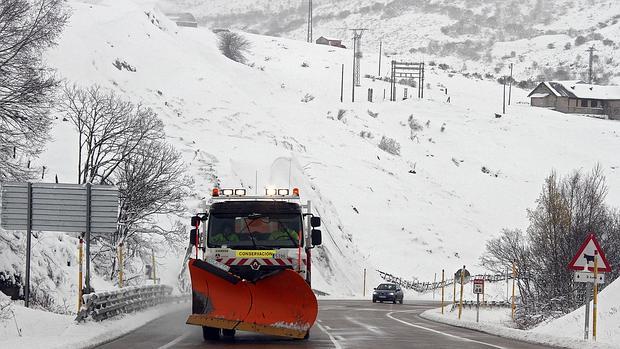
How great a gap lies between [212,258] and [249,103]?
2516 inches

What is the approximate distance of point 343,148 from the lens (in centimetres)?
8300

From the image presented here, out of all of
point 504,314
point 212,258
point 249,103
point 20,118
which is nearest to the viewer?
point 212,258

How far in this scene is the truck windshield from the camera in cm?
2130

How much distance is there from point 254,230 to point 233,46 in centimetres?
11219

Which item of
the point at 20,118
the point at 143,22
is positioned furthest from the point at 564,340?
the point at 143,22

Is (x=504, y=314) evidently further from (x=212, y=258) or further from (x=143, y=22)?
(x=143, y=22)

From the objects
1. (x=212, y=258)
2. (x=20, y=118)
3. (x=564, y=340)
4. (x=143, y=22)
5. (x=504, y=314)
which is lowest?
(x=504, y=314)

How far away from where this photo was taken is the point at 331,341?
21641mm

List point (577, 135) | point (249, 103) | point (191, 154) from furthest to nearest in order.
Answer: point (577, 135)
point (249, 103)
point (191, 154)

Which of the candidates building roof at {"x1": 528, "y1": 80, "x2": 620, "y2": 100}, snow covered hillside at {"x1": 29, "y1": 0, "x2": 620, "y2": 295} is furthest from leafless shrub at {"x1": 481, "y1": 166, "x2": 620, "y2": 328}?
building roof at {"x1": 528, "y1": 80, "x2": 620, "y2": 100}

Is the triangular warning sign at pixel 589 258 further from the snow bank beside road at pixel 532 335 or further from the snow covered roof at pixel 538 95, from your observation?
the snow covered roof at pixel 538 95

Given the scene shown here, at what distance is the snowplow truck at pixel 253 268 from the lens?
800 inches

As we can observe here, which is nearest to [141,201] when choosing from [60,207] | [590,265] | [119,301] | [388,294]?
[119,301]

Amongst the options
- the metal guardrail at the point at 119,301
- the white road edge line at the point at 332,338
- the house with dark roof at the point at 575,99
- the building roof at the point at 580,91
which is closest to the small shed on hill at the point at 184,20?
the house with dark roof at the point at 575,99
